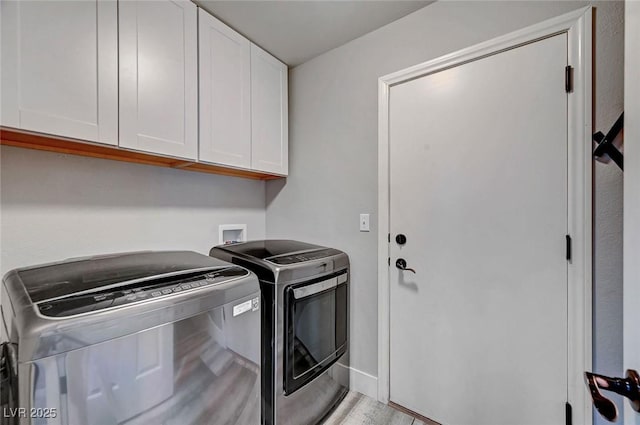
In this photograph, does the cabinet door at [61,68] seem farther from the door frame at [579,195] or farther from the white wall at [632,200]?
the door frame at [579,195]

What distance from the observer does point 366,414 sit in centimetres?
160

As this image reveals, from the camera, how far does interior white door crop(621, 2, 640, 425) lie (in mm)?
517

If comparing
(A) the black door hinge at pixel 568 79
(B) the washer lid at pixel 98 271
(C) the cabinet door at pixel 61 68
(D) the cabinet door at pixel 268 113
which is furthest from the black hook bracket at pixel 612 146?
(C) the cabinet door at pixel 61 68

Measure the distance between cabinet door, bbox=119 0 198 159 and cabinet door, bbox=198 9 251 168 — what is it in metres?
0.05

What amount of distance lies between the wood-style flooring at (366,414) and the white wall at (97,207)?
54.0 inches

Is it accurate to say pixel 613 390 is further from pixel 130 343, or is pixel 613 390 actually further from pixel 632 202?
pixel 130 343

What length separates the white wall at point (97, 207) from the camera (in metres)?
1.21

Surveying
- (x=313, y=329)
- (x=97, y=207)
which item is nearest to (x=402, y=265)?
(x=313, y=329)

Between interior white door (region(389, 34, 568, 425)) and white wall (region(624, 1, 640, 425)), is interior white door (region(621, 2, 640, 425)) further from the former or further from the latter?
interior white door (region(389, 34, 568, 425))

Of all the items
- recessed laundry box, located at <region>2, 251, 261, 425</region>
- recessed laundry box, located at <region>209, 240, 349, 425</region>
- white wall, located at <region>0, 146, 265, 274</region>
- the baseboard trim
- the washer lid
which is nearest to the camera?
recessed laundry box, located at <region>2, 251, 261, 425</region>

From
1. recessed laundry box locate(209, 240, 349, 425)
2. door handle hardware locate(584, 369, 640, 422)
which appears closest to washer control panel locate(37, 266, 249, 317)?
recessed laundry box locate(209, 240, 349, 425)

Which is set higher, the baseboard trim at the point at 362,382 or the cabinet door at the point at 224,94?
the cabinet door at the point at 224,94

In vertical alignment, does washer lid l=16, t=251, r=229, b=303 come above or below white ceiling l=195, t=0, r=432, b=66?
below

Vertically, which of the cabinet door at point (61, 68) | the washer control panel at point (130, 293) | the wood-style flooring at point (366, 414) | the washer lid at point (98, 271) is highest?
the cabinet door at point (61, 68)
